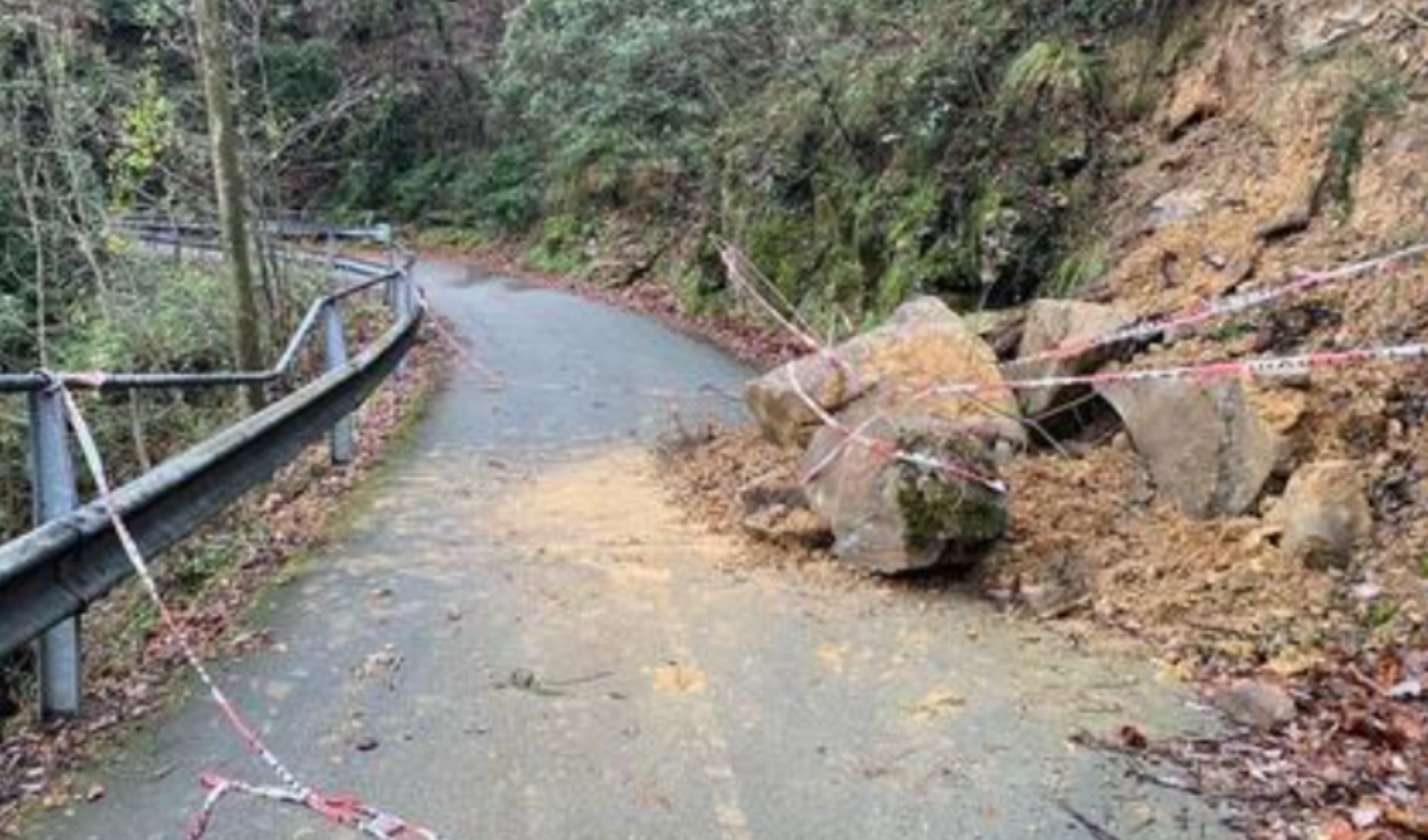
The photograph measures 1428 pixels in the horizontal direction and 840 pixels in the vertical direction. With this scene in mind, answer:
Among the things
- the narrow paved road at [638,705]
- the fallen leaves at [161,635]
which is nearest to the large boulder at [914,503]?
the narrow paved road at [638,705]

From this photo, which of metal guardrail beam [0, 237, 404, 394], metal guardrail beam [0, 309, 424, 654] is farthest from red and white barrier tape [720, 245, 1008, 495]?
metal guardrail beam [0, 237, 404, 394]

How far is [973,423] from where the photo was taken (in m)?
7.84

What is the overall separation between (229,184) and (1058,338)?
26.0ft

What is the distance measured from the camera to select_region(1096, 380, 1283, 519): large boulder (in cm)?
635

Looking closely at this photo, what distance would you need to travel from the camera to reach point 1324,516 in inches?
229

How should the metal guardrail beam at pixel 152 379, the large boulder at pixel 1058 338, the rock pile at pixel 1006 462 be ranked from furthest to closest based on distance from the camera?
the large boulder at pixel 1058 338 < the rock pile at pixel 1006 462 < the metal guardrail beam at pixel 152 379

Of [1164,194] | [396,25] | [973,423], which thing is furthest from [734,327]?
[396,25]

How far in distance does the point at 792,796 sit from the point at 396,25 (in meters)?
39.0

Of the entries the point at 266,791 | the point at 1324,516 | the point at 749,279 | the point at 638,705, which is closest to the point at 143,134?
the point at 749,279

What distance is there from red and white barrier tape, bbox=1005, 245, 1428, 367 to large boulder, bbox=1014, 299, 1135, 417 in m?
0.04

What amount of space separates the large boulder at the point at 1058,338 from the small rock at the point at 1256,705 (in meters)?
3.08

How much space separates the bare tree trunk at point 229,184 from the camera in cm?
1217

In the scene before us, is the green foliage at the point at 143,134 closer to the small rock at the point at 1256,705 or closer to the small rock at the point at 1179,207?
the small rock at the point at 1179,207

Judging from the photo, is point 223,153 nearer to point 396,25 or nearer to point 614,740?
point 614,740
